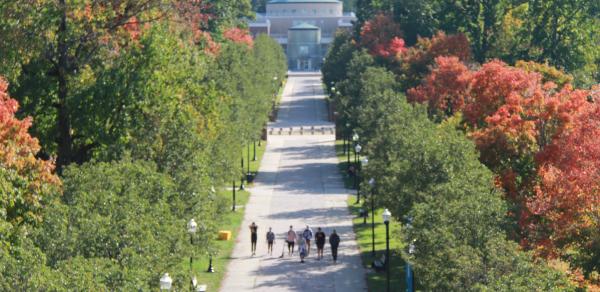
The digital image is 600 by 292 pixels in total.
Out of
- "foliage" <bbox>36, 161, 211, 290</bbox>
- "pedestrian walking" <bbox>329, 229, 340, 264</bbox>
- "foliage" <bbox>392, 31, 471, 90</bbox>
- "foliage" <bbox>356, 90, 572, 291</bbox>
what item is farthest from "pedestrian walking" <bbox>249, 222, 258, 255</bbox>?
"foliage" <bbox>392, 31, 471, 90</bbox>

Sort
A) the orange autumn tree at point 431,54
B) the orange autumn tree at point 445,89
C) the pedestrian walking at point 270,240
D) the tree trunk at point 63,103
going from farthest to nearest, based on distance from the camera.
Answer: the orange autumn tree at point 431,54 → the orange autumn tree at point 445,89 → the pedestrian walking at point 270,240 → the tree trunk at point 63,103

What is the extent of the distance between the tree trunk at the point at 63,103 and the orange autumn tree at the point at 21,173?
702cm

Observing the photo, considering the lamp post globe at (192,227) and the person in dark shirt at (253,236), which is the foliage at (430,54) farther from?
the lamp post globe at (192,227)

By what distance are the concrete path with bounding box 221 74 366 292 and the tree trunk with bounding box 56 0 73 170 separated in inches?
261

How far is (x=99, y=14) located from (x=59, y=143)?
4589 millimetres

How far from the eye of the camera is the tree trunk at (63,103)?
37.8m

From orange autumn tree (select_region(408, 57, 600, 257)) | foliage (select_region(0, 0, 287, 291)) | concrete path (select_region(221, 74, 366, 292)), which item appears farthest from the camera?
concrete path (select_region(221, 74, 366, 292))

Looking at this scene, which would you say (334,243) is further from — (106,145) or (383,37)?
(383,37)

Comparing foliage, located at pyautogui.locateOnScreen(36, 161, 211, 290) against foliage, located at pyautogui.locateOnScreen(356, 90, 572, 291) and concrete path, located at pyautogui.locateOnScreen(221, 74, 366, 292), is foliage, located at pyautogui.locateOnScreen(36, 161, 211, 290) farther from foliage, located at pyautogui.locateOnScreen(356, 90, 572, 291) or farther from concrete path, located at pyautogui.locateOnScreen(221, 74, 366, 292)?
concrete path, located at pyautogui.locateOnScreen(221, 74, 366, 292)

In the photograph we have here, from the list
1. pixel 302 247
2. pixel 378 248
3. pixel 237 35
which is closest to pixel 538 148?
pixel 378 248

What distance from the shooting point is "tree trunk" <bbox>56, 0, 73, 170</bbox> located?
37812 mm

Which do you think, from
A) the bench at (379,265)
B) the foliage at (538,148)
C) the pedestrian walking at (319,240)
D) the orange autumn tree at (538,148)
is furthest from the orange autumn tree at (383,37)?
the bench at (379,265)

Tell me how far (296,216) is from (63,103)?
613 inches

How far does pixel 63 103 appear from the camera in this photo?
38875mm
